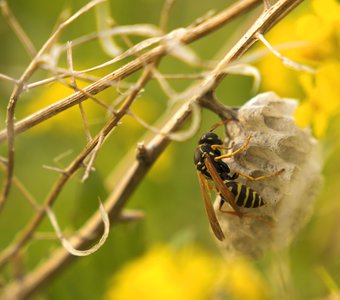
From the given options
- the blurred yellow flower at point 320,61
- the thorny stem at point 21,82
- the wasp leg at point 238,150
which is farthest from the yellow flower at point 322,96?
the thorny stem at point 21,82

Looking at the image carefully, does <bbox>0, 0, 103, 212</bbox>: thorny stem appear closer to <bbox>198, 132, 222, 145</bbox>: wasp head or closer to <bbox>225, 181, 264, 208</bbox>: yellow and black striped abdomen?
<bbox>198, 132, 222, 145</bbox>: wasp head

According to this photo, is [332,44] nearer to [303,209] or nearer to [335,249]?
[303,209]

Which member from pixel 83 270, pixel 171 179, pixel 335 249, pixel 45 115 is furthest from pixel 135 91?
pixel 171 179

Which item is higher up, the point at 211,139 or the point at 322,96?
the point at 211,139

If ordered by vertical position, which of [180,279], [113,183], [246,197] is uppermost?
[246,197]

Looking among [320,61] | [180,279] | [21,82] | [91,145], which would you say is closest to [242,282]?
[180,279]

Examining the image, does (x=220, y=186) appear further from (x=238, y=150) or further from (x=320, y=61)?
(x=320, y=61)
